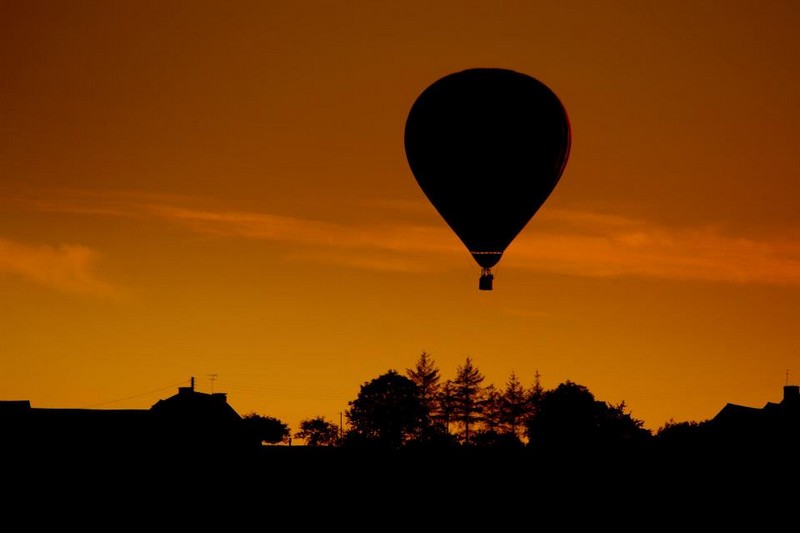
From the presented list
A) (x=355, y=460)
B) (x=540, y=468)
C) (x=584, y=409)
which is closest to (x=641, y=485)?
(x=540, y=468)

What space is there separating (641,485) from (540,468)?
25.5ft

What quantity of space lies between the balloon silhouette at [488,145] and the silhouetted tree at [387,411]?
79.7 metres

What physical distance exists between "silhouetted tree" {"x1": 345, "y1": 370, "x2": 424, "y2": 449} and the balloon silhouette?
79707 mm

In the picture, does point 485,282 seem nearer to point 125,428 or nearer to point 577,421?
point 125,428

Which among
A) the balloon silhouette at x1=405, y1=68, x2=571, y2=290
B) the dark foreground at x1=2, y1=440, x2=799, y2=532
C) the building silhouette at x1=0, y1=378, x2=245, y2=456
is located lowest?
the dark foreground at x1=2, y1=440, x2=799, y2=532

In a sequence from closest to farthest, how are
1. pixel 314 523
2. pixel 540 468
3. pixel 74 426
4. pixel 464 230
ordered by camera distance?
pixel 464 230, pixel 314 523, pixel 540 468, pixel 74 426

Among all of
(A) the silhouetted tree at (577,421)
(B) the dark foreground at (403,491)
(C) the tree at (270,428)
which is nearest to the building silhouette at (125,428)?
(B) the dark foreground at (403,491)

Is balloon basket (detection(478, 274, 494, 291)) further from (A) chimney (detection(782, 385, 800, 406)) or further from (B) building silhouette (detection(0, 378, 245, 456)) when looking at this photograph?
(A) chimney (detection(782, 385, 800, 406))

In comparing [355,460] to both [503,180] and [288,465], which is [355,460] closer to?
[288,465]

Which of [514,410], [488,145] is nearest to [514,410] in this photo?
[514,410]

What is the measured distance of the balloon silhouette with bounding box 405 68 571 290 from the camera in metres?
58.7

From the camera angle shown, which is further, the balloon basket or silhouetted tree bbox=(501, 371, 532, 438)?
silhouetted tree bbox=(501, 371, 532, 438)

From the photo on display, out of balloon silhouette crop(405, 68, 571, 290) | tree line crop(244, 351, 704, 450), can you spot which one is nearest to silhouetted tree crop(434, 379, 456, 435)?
tree line crop(244, 351, 704, 450)

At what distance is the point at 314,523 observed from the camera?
71.1m
